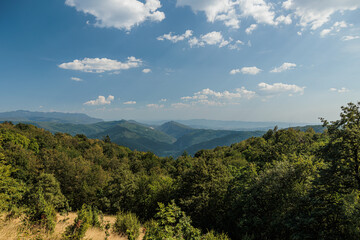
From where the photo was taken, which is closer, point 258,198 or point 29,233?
point 29,233

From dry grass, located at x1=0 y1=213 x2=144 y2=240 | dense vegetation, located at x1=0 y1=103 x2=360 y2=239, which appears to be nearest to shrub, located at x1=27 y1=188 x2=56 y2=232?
dense vegetation, located at x1=0 y1=103 x2=360 y2=239

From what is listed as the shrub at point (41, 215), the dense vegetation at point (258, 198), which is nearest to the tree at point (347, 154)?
the dense vegetation at point (258, 198)

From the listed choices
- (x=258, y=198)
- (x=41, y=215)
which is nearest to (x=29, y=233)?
(x=41, y=215)

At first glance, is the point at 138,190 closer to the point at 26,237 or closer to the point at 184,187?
the point at 184,187

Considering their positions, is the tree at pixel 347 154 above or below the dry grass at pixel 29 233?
above

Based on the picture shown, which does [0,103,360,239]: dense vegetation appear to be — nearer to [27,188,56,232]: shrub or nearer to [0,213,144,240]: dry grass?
[27,188,56,232]: shrub

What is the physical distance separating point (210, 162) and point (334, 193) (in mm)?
11458

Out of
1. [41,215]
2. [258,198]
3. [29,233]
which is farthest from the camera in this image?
[258,198]

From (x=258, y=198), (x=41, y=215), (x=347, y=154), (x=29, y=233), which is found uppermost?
(x=347, y=154)

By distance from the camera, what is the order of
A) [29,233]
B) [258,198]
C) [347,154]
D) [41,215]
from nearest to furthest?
[29,233] → [41,215] → [347,154] → [258,198]

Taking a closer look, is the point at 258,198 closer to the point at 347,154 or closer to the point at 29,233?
the point at 347,154

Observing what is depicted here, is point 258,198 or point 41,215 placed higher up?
point 41,215

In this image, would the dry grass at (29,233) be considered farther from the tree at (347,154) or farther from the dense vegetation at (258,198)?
the tree at (347,154)

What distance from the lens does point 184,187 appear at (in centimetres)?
2033
